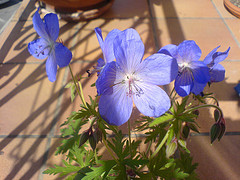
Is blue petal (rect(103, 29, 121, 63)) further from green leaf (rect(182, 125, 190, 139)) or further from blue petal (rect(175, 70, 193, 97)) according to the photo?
green leaf (rect(182, 125, 190, 139))

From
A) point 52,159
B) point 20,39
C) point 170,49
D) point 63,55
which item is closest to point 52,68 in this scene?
point 63,55

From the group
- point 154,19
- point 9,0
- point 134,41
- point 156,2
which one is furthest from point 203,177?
point 9,0

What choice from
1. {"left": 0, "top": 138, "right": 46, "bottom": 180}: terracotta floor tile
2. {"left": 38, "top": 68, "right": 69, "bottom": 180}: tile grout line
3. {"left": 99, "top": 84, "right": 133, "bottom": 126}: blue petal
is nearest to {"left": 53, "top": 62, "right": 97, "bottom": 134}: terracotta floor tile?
{"left": 38, "top": 68, "right": 69, "bottom": 180}: tile grout line

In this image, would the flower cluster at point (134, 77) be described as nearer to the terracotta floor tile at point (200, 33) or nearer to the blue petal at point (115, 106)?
the blue petal at point (115, 106)

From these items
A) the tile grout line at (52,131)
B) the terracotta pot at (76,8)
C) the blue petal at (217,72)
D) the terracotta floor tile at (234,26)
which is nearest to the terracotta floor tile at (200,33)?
the terracotta floor tile at (234,26)

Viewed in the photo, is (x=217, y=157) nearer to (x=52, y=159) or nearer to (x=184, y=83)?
(x=184, y=83)

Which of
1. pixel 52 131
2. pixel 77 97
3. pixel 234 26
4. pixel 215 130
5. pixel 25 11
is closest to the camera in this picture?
pixel 215 130

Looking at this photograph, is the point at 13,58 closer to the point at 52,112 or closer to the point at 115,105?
the point at 52,112
